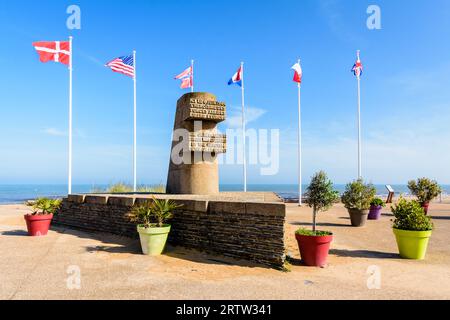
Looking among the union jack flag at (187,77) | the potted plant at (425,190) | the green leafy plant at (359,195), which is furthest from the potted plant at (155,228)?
the potted plant at (425,190)

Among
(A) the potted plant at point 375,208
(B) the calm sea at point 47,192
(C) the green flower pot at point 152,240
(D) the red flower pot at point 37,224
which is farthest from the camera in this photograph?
(B) the calm sea at point 47,192

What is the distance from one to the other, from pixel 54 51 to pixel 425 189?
21145 millimetres

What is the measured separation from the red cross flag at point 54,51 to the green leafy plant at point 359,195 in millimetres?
15644

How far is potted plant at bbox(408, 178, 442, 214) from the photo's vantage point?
16281 mm

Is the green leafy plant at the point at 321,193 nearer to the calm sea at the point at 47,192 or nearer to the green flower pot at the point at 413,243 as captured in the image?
the green flower pot at the point at 413,243

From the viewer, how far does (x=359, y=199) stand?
12852 millimetres

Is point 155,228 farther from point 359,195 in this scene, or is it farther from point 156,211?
point 359,195

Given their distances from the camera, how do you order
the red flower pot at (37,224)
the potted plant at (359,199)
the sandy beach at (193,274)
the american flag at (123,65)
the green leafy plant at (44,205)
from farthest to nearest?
the american flag at (123,65) < the potted plant at (359,199) < the green leafy plant at (44,205) < the red flower pot at (37,224) < the sandy beach at (193,274)

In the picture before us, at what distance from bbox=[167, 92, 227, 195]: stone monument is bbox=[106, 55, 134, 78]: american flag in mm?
8165

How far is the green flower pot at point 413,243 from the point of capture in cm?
741

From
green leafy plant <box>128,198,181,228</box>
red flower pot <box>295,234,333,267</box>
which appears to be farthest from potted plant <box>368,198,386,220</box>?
green leafy plant <box>128,198,181,228</box>

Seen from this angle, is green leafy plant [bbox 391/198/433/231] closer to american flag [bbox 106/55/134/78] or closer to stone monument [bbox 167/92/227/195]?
stone monument [bbox 167/92/227/195]
